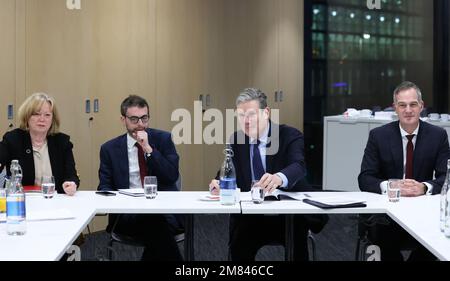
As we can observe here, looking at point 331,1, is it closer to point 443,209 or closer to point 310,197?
point 310,197

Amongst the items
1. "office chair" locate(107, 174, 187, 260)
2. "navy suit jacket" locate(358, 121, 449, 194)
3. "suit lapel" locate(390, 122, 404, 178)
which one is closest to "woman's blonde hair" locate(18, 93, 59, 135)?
"office chair" locate(107, 174, 187, 260)

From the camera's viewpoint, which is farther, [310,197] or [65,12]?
[65,12]

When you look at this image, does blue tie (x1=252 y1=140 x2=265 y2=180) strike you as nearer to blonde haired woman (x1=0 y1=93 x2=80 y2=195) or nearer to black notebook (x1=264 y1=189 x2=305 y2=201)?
black notebook (x1=264 y1=189 x2=305 y2=201)

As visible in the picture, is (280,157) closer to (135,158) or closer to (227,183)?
(227,183)

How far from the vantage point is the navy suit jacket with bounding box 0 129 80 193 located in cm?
404

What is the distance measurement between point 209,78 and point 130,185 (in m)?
3.17

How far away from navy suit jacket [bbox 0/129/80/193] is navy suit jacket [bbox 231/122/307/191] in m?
0.99

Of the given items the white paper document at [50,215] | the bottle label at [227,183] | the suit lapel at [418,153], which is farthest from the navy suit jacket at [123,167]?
the suit lapel at [418,153]

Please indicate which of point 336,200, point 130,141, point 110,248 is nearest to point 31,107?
point 130,141

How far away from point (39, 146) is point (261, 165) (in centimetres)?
135

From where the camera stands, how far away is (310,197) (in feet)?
12.1
